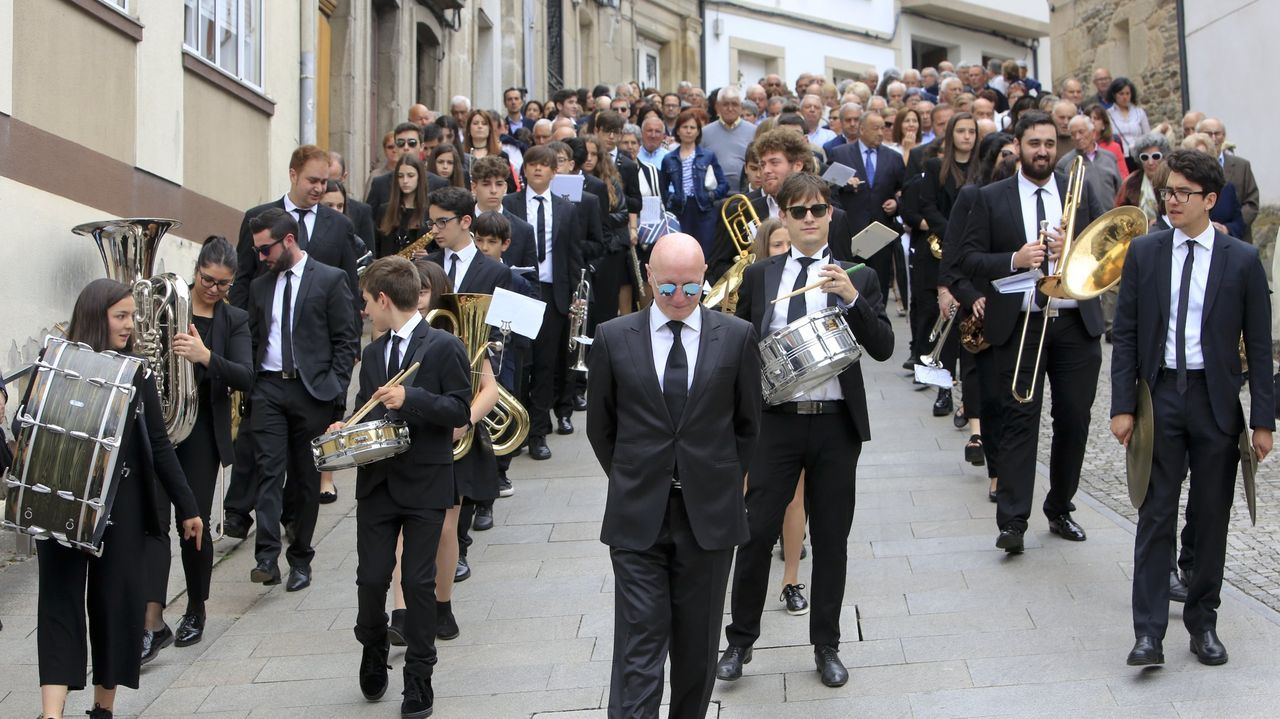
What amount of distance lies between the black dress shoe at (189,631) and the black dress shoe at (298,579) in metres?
0.87

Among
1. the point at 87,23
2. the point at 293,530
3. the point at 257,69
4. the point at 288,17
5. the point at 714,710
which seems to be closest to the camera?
the point at 714,710

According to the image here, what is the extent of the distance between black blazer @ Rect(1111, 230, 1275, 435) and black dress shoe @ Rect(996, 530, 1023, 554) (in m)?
1.63

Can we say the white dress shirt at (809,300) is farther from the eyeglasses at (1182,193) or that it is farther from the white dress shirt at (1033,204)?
the white dress shirt at (1033,204)

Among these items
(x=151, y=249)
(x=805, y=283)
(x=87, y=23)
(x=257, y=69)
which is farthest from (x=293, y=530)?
(x=257, y=69)

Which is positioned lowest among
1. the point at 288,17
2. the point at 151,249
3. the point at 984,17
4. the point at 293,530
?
the point at 293,530

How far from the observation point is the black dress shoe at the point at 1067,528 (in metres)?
8.34

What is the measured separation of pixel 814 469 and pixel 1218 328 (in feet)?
5.69

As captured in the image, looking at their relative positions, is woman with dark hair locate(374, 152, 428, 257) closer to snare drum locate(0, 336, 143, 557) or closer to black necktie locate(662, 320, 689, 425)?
snare drum locate(0, 336, 143, 557)

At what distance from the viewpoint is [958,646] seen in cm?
678

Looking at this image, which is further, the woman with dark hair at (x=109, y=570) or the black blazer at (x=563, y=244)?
the black blazer at (x=563, y=244)

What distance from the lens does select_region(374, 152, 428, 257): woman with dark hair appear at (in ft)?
37.8

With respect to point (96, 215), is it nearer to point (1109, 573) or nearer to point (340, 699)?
point (340, 699)

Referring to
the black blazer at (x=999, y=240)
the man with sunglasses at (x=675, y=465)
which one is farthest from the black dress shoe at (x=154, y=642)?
the black blazer at (x=999, y=240)

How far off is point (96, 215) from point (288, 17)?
5.27 meters
